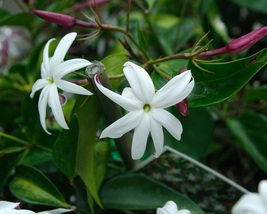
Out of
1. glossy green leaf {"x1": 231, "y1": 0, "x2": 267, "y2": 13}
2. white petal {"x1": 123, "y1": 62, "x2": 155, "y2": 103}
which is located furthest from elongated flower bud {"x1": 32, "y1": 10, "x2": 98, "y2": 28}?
glossy green leaf {"x1": 231, "y1": 0, "x2": 267, "y2": 13}

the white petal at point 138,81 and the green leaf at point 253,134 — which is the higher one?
the white petal at point 138,81

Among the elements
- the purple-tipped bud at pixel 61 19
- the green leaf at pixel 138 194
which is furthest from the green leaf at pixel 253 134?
the purple-tipped bud at pixel 61 19

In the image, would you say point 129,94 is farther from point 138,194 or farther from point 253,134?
point 253,134

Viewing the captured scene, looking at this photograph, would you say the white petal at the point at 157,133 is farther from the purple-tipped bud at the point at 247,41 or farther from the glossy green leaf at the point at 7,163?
the glossy green leaf at the point at 7,163

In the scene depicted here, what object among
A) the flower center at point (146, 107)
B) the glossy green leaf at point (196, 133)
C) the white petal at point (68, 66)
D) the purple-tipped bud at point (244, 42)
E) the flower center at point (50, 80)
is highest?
the purple-tipped bud at point (244, 42)

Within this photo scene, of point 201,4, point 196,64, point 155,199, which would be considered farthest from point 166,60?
point 201,4

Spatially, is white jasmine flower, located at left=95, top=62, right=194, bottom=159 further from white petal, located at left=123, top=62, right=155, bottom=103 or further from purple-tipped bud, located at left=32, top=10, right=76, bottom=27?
purple-tipped bud, located at left=32, top=10, right=76, bottom=27
